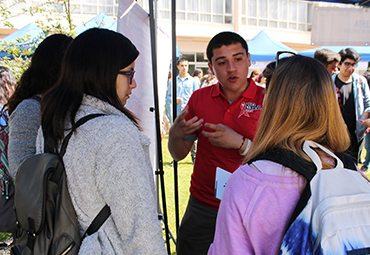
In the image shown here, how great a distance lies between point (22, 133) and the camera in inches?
59.1

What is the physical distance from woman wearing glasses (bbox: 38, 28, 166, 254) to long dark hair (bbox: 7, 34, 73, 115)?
65cm

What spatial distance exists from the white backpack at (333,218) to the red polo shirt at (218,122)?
102 centimetres

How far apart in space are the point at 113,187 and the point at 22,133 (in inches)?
33.0

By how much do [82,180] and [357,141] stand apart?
4.40 metres

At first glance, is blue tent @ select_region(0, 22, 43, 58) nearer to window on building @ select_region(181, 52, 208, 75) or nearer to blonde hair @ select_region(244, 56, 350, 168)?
blonde hair @ select_region(244, 56, 350, 168)

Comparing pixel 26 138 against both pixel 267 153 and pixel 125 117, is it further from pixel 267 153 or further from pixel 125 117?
pixel 267 153

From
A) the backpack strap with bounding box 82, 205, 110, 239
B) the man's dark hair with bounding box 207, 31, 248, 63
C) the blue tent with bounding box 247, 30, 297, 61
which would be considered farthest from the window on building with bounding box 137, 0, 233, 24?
the backpack strap with bounding box 82, 205, 110, 239

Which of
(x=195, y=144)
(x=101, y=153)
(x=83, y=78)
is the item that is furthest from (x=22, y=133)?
(x=195, y=144)

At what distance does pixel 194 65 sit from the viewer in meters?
19.5

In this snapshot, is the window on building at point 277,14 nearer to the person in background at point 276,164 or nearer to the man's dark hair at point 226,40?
the man's dark hair at point 226,40

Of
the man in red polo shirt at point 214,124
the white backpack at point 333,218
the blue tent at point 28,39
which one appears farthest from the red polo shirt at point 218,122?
the blue tent at point 28,39

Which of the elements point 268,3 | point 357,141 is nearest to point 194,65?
point 268,3

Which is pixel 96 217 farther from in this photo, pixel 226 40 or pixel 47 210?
pixel 226 40

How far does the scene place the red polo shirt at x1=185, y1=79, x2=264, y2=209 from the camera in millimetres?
1849
